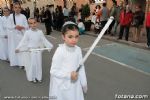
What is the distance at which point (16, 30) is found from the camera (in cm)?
1047

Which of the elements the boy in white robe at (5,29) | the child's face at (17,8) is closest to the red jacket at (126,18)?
the boy in white robe at (5,29)

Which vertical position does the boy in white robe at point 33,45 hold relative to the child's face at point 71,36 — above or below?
below

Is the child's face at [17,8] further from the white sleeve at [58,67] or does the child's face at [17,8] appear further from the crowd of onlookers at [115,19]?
the crowd of onlookers at [115,19]

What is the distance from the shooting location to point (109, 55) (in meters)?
13.0

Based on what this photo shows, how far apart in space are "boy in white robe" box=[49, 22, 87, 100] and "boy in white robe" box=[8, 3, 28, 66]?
5605 mm

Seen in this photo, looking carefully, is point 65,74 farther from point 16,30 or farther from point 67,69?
point 16,30

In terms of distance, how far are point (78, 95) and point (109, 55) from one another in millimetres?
8612

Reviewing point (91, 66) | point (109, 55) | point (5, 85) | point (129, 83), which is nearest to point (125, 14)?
point (109, 55)

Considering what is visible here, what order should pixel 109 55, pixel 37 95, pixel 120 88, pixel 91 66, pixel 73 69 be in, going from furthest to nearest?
pixel 109 55 < pixel 91 66 < pixel 120 88 < pixel 37 95 < pixel 73 69

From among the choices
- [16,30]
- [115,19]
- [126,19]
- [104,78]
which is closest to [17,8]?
[16,30]

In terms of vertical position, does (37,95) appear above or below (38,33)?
below

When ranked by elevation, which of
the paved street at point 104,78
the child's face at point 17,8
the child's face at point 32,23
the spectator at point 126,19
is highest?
the child's face at point 17,8

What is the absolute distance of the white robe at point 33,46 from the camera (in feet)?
27.3

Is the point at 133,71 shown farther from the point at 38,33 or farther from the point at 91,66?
the point at 38,33
